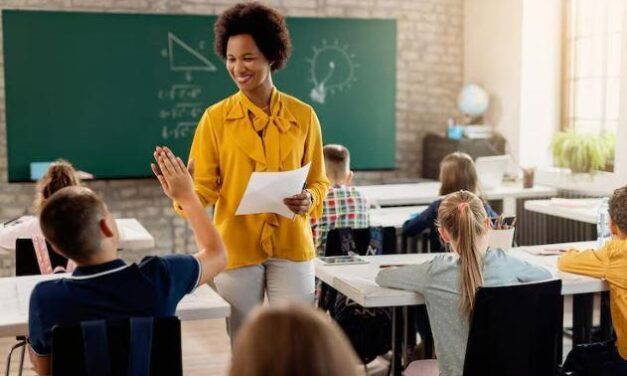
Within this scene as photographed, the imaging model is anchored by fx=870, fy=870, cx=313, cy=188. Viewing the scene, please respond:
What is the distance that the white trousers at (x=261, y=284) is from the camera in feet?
8.69

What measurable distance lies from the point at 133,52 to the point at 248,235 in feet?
13.0

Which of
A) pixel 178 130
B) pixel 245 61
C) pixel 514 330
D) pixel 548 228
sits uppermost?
pixel 245 61

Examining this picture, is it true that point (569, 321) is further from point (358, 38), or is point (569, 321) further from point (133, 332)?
point (133, 332)

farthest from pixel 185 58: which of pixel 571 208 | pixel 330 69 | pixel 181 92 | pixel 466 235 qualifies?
pixel 466 235

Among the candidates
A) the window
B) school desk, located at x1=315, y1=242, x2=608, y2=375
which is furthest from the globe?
school desk, located at x1=315, y1=242, x2=608, y2=375

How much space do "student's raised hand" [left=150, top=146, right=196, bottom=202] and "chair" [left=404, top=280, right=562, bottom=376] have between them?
3.27 feet

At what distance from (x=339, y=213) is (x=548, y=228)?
2737 millimetres

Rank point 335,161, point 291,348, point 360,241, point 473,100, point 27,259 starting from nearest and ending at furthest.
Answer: point 291,348 → point 27,259 → point 360,241 → point 335,161 → point 473,100

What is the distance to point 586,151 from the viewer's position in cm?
610

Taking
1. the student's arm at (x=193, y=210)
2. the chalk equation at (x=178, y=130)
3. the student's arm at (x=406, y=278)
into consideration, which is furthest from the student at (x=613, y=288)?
the chalk equation at (x=178, y=130)

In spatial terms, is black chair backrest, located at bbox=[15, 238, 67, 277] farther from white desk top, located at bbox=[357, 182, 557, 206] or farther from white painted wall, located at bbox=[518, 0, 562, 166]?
white painted wall, located at bbox=[518, 0, 562, 166]

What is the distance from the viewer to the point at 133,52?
6.31m

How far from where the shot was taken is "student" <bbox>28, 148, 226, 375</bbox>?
6.49ft

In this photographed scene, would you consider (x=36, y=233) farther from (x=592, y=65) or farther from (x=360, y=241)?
(x=592, y=65)
